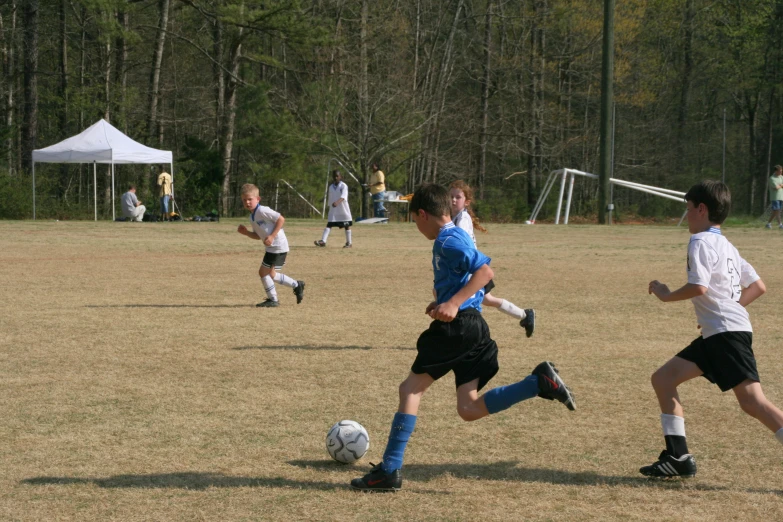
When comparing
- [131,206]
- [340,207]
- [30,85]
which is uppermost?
[30,85]

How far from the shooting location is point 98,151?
2867cm

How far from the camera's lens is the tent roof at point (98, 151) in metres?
28.7

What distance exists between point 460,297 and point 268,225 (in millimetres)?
7275

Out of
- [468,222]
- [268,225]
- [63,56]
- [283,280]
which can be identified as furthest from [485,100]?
[468,222]

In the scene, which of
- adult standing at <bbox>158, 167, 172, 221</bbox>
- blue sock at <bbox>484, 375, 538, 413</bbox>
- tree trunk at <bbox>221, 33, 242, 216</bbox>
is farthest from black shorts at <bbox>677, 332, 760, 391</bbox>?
tree trunk at <bbox>221, 33, 242, 216</bbox>

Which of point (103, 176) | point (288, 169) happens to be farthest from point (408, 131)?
point (103, 176)

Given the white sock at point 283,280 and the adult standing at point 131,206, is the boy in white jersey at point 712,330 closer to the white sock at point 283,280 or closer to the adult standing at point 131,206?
the white sock at point 283,280

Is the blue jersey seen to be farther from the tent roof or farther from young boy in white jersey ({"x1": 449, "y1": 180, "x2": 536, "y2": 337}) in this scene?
the tent roof

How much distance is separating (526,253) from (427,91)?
23.4m

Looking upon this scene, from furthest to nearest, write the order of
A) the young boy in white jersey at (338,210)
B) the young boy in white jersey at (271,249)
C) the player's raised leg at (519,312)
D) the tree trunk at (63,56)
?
the tree trunk at (63,56) → the young boy in white jersey at (338,210) → the young boy in white jersey at (271,249) → the player's raised leg at (519,312)

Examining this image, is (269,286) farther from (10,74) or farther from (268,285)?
(10,74)

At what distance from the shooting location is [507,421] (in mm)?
5871

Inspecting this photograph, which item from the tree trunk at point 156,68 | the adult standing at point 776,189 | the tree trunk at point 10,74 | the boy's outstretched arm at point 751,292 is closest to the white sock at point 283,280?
the boy's outstretched arm at point 751,292

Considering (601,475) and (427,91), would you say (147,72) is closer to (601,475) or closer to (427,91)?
(427,91)
